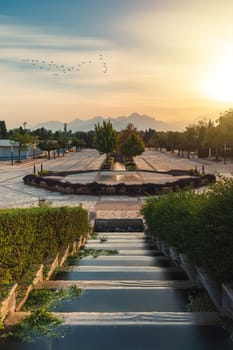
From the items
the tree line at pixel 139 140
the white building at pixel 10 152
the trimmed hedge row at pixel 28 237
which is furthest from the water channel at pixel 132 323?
the white building at pixel 10 152

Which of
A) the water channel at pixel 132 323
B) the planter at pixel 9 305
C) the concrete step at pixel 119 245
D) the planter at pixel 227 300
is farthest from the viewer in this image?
the concrete step at pixel 119 245

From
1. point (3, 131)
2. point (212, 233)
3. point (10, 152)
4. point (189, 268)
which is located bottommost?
point (189, 268)

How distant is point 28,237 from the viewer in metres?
6.00

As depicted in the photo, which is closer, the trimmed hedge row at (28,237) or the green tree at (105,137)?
the trimmed hedge row at (28,237)

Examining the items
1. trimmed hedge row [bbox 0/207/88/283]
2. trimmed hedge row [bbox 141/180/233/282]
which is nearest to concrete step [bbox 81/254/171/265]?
trimmed hedge row [bbox 0/207/88/283]

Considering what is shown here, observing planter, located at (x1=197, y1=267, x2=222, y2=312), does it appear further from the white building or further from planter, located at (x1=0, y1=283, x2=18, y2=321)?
the white building

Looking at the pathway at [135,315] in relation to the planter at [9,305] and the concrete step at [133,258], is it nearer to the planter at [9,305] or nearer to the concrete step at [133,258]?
the planter at [9,305]

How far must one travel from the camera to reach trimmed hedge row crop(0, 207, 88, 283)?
5.22 meters

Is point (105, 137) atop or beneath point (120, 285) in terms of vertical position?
atop

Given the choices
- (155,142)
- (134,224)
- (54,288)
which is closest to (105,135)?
(134,224)

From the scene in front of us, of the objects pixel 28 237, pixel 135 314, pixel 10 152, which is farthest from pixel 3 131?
pixel 135 314

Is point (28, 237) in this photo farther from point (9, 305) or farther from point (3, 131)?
point (3, 131)

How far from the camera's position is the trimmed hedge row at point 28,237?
522 cm

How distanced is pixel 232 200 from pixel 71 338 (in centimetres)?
250
